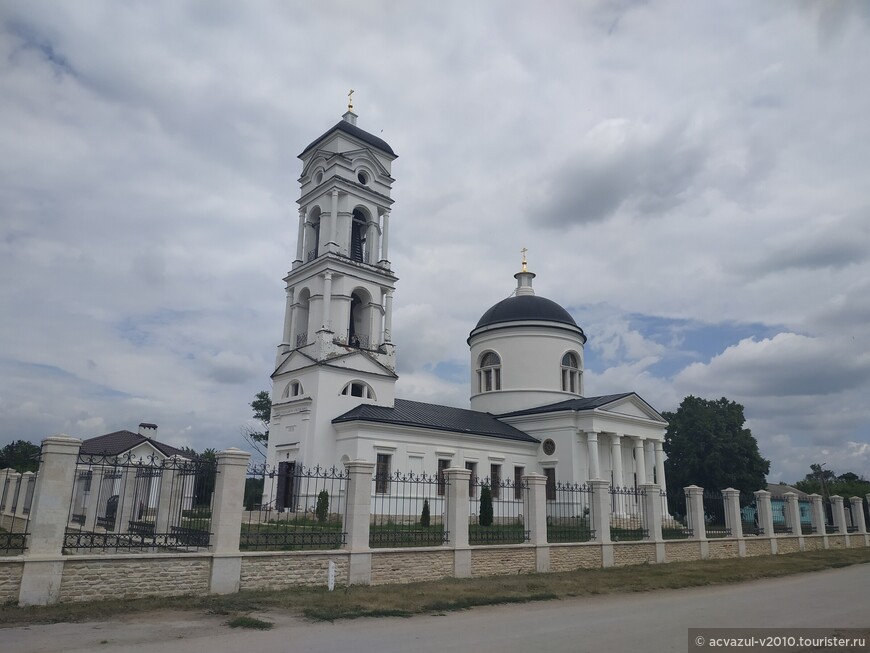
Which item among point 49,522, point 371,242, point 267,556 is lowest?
point 267,556

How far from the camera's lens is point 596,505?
61.4ft

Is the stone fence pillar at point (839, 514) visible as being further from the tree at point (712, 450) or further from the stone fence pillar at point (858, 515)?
the tree at point (712, 450)

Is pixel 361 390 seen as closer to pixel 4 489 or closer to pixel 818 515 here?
pixel 4 489

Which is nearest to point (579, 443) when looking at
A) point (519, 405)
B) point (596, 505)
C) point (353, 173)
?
point (519, 405)

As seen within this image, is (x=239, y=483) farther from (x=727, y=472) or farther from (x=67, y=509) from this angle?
(x=727, y=472)

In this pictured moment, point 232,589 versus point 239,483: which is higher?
point 239,483

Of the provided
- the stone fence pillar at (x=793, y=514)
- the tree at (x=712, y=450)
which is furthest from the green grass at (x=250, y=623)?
the tree at (x=712, y=450)

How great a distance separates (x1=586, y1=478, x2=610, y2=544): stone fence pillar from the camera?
60.8 feet

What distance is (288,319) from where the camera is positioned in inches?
1326

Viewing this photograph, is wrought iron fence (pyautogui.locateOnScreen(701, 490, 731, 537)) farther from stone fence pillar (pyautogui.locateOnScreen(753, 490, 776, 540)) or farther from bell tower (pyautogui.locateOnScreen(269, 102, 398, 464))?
bell tower (pyautogui.locateOnScreen(269, 102, 398, 464))

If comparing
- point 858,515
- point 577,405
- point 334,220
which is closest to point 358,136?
point 334,220

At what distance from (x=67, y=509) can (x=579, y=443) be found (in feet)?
90.0

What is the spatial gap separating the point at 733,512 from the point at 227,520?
18833 millimetres

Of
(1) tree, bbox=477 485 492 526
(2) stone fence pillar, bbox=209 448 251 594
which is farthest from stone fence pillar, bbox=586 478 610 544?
(2) stone fence pillar, bbox=209 448 251 594
